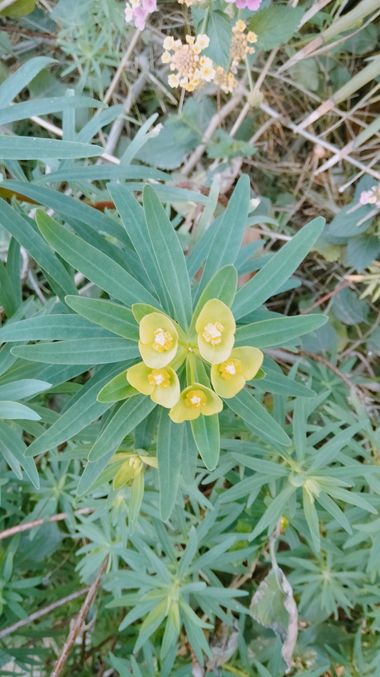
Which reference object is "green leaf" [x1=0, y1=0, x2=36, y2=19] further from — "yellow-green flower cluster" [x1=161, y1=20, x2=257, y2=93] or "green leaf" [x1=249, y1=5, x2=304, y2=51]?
"green leaf" [x1=249, y1=5, x2=304, y2=51]

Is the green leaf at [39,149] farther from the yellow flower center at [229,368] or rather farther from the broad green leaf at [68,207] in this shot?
the yellow flower center at [229,368]

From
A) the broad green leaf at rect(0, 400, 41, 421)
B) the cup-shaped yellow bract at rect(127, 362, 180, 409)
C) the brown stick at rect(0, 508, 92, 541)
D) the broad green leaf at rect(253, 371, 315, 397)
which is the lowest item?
the brown stick at rect(0, 508, 92, 541)

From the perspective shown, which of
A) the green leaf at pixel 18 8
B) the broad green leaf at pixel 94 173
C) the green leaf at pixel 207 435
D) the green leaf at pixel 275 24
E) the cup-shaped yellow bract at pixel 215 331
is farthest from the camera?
the green leaf at pixel 275 24

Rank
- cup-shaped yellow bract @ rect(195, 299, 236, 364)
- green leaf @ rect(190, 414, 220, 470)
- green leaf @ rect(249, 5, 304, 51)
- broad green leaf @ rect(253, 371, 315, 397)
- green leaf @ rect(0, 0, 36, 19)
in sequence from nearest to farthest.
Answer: cup-shaped yellow bract @ rect(195, 299, 236, 364)
green leaf @ rect(190, 414, 220, 470)
broad green leaf @ rect(253, 371, 315, 397)
green leaf @ rect(0, 0, 36, 19)
green leaf @ rect(249, 5, 304, 51)

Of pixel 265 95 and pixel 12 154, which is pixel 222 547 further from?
pixel 265 95

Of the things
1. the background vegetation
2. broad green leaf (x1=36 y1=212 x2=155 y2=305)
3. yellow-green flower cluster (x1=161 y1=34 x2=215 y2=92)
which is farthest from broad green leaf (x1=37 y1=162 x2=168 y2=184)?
yellow-green flower cluster (x1=161 y1=34 x2=215 y2=92)

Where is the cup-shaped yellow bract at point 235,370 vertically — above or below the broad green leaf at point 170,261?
below

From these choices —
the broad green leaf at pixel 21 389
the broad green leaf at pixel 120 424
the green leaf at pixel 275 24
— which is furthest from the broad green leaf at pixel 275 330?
the green leaf at pixel 275 24
